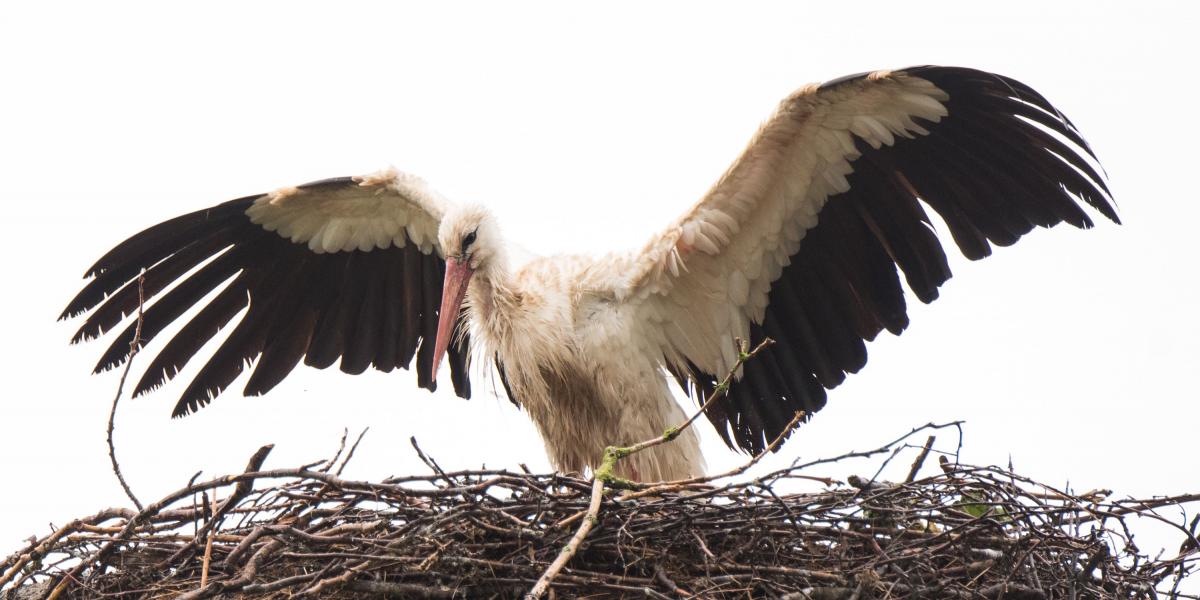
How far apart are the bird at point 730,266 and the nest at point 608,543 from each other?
66 cm

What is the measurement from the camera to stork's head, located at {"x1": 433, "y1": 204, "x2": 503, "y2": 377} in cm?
593

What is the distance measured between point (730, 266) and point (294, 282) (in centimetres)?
239

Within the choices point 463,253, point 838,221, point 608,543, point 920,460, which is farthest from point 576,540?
point 838,221

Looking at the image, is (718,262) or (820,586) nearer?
(820,586)

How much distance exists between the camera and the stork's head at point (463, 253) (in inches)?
234

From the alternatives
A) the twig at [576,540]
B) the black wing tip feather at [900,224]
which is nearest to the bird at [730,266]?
the black wing tip feather at [900,224]

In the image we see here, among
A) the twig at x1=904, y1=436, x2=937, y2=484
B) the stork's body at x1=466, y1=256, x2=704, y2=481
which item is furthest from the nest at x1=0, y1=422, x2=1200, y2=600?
the stork's body at x1=466, y1=256, x2=704, y2=481

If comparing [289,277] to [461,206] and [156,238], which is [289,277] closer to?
[156,238]

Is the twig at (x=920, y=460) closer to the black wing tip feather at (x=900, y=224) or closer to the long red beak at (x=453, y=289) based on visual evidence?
the black wing tip feather at (x=900, y=224)

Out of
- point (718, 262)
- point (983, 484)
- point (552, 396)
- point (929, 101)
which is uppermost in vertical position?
point (929, 101)

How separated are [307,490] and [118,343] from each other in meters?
2.06

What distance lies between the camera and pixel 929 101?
5418 mm

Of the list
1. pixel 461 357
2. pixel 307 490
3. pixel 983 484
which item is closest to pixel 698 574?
pixel 983 484

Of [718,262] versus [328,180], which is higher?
[328,180]
